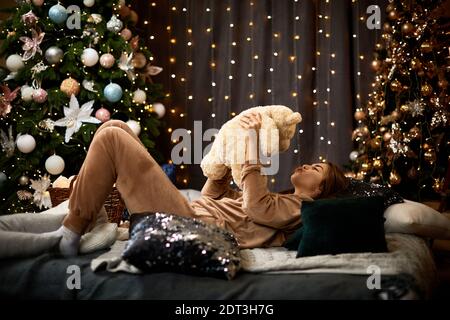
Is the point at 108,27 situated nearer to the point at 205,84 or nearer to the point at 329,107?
the point at 205,84

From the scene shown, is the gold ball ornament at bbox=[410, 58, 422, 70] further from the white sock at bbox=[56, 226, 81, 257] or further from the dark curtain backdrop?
the white sock at bbox=[56, 226, 81, 257]

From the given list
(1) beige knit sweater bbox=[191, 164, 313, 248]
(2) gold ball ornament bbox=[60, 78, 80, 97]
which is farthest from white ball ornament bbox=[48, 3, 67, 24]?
(1) beige knit sweater bbox=[191, 164, 313, 248]

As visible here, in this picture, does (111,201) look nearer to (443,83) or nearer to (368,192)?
(368,192)

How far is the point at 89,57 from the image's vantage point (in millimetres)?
3764

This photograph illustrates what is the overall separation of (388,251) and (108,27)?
2.67m

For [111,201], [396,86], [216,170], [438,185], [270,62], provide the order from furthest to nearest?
[270,62] → [396,86] → [438,185] → [111,201] → [216,170]

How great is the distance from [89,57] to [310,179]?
1947 mm

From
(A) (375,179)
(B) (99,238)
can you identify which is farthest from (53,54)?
(A) (375,179)

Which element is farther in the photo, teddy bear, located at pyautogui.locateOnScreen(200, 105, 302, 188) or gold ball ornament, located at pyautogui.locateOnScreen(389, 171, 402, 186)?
gold ball ornament, located at pyautogui.locateOnScreen(389, 171, 402, 186)

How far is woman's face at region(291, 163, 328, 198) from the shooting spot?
104 inches

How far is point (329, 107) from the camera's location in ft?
14.5

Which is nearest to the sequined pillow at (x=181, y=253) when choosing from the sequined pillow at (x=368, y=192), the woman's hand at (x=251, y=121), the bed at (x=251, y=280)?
the bed at (x=251, y=280)

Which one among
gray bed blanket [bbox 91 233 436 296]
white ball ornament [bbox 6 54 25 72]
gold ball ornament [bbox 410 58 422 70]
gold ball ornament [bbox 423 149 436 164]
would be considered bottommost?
gray bed blanket [bbox 91 233 436 296]

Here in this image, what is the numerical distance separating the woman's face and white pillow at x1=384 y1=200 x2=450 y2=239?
14.0 inches
